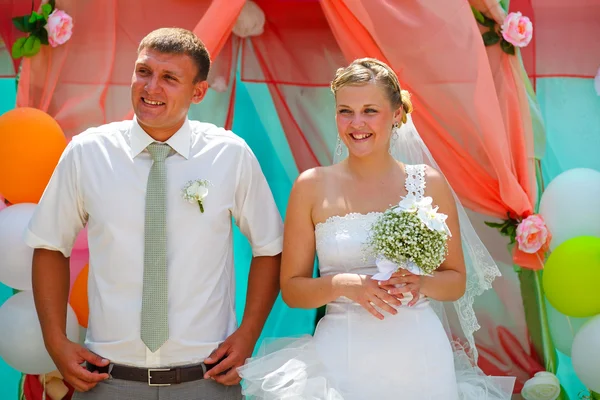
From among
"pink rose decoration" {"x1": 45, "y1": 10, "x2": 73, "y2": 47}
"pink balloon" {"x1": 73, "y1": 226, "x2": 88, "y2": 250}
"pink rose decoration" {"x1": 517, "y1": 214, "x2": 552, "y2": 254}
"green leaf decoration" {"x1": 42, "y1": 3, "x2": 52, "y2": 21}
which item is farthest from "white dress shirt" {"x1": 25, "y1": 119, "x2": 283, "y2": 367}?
"pink rose decoration" {"x1": 517, "y1": 214, "x2": 552, "y2": 254}

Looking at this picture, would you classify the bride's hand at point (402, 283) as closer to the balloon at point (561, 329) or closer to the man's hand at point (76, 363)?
the man's hand at point (76, 363)

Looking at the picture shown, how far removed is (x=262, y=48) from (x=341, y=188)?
1655 mm

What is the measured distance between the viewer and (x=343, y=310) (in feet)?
11.5

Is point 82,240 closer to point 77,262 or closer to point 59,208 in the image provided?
point 77,262

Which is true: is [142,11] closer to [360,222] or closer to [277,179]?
[277,179]

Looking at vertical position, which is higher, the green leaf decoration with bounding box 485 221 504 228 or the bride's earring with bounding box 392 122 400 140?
the bride's earring with bounding box 392 122 400 140

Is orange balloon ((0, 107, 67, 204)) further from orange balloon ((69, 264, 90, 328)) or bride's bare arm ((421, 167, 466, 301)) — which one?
bride's bare arm ((421, 167, 466, 301))

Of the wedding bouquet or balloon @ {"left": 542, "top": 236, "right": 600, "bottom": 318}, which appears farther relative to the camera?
balloon @ {"left": 542, "top": 236, "right": 600, "bottom": 318}

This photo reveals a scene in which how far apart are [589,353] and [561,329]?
533 millimetres

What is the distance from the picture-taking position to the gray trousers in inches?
132

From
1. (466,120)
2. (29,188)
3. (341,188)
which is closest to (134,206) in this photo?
(341,188)

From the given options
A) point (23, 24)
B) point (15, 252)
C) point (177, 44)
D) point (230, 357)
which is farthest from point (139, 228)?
point (23, 24)

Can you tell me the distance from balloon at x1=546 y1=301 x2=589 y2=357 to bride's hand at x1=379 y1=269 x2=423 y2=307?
69.1 inches

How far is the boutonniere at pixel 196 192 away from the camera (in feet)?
11.3
